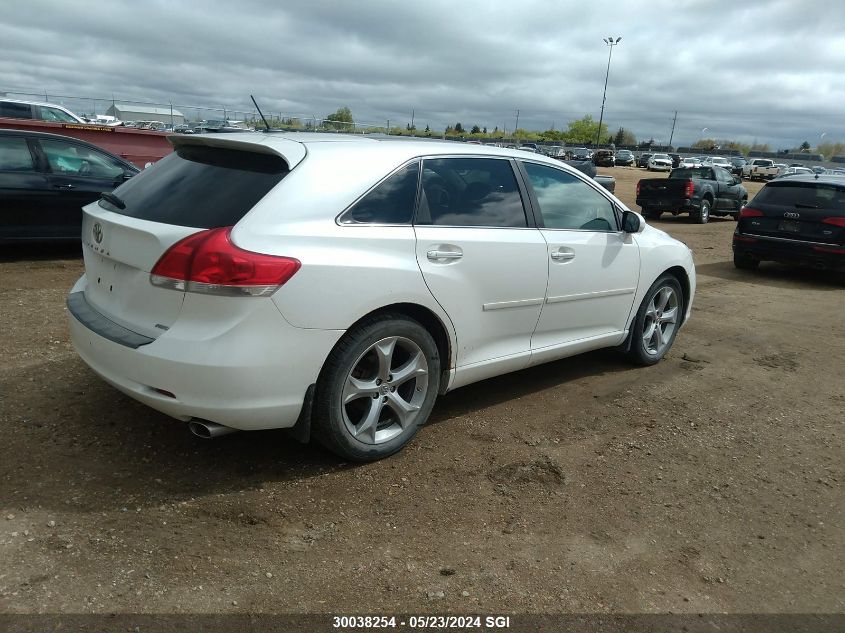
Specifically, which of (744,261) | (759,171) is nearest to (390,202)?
(744,261)

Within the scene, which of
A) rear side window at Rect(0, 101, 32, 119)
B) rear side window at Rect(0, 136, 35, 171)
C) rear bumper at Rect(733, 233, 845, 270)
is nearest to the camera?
rear side window at Rect(0, 136, 35, 171)

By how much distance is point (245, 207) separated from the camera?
10.6 ft

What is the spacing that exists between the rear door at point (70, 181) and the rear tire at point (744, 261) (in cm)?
937

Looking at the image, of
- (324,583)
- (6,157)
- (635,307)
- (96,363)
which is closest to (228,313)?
(96,363)

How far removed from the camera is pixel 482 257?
156 inches

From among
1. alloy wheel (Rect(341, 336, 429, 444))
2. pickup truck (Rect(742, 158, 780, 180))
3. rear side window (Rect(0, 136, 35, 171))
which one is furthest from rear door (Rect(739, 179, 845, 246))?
pickup truck (Rect(742, 158, 780, 180))

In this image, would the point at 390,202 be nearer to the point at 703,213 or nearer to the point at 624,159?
the point at 703,213

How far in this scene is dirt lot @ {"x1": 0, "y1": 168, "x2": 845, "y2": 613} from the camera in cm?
273

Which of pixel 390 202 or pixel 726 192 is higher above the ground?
pixel 390 202

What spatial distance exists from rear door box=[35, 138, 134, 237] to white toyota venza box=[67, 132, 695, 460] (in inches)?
196

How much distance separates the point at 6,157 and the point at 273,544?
23.5 feet

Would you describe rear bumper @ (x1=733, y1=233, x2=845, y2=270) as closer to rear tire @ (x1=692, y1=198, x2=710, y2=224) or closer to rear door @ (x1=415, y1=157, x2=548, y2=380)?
rear door @ (x1=415, y1=157, x2=548, y2=380)

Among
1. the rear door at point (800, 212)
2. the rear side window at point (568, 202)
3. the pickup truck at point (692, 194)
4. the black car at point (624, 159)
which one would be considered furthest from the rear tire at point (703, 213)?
the black car at point (624, 159)

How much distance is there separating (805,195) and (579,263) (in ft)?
24.8
